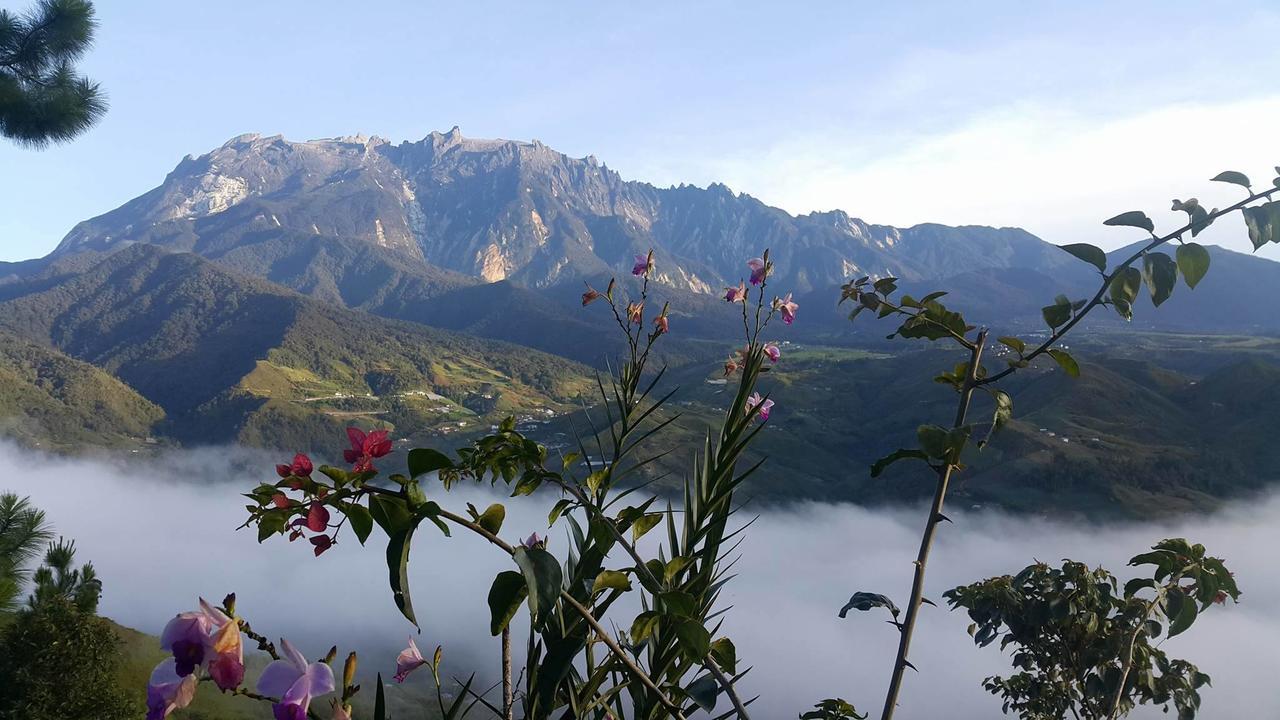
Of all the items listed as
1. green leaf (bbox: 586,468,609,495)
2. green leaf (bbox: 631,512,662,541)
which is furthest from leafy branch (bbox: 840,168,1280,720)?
green leaf (bbox: 586,468,609,495)

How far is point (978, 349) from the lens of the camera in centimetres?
183

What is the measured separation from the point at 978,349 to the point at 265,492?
150 centimetres

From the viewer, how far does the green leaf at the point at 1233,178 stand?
5.79ft

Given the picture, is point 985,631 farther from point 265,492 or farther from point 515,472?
point 265,492

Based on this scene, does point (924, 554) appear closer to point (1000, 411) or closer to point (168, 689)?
point (1000, 411)

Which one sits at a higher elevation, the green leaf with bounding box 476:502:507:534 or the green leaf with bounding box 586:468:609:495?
the green leaf with bounding box 476:502:507:534

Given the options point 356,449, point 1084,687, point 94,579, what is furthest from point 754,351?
point 94,579

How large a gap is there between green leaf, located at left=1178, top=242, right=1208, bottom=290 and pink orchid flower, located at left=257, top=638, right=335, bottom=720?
1.80 meters

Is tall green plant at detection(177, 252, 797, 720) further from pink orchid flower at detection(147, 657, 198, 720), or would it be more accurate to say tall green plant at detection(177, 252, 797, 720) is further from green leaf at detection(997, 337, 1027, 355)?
green leaf at detection(997, 337, 1027, 355)

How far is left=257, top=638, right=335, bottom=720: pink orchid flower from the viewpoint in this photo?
4.08 ft

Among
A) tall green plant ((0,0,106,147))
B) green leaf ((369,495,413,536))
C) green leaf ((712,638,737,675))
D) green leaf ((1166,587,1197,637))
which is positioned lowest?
green leaf ((1166,587,1197,637))

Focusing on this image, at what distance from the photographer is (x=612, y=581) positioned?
5.21 ft

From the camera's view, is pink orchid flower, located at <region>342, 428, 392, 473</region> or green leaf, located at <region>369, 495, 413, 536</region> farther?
pink orchid flower, located at <region>342, 428, 392, 473</region>

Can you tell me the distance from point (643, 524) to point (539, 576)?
80 cm
